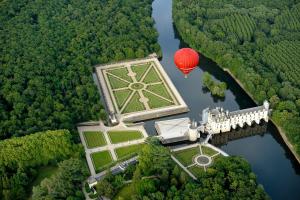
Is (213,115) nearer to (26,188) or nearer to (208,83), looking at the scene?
(208,83)

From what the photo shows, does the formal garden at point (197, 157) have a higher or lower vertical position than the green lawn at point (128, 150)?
lower

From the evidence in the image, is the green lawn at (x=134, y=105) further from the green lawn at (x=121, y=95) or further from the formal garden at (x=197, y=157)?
the formal garden at (x=197, y=157)

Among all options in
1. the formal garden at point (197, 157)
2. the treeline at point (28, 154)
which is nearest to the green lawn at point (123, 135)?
the treeline at point (28, 154)

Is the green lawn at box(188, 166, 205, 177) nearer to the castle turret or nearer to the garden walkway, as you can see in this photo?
the castle turret

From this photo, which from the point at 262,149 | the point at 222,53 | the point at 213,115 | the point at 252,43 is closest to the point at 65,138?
the point at 213,115

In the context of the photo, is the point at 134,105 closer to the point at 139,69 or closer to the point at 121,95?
the point at 121,95

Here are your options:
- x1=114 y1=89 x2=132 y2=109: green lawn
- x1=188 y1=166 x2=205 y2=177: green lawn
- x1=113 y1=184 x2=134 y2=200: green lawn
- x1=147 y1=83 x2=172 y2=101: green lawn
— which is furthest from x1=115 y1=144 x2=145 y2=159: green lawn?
x1=147 y1=83 x2=172 y2=101: green lawn
